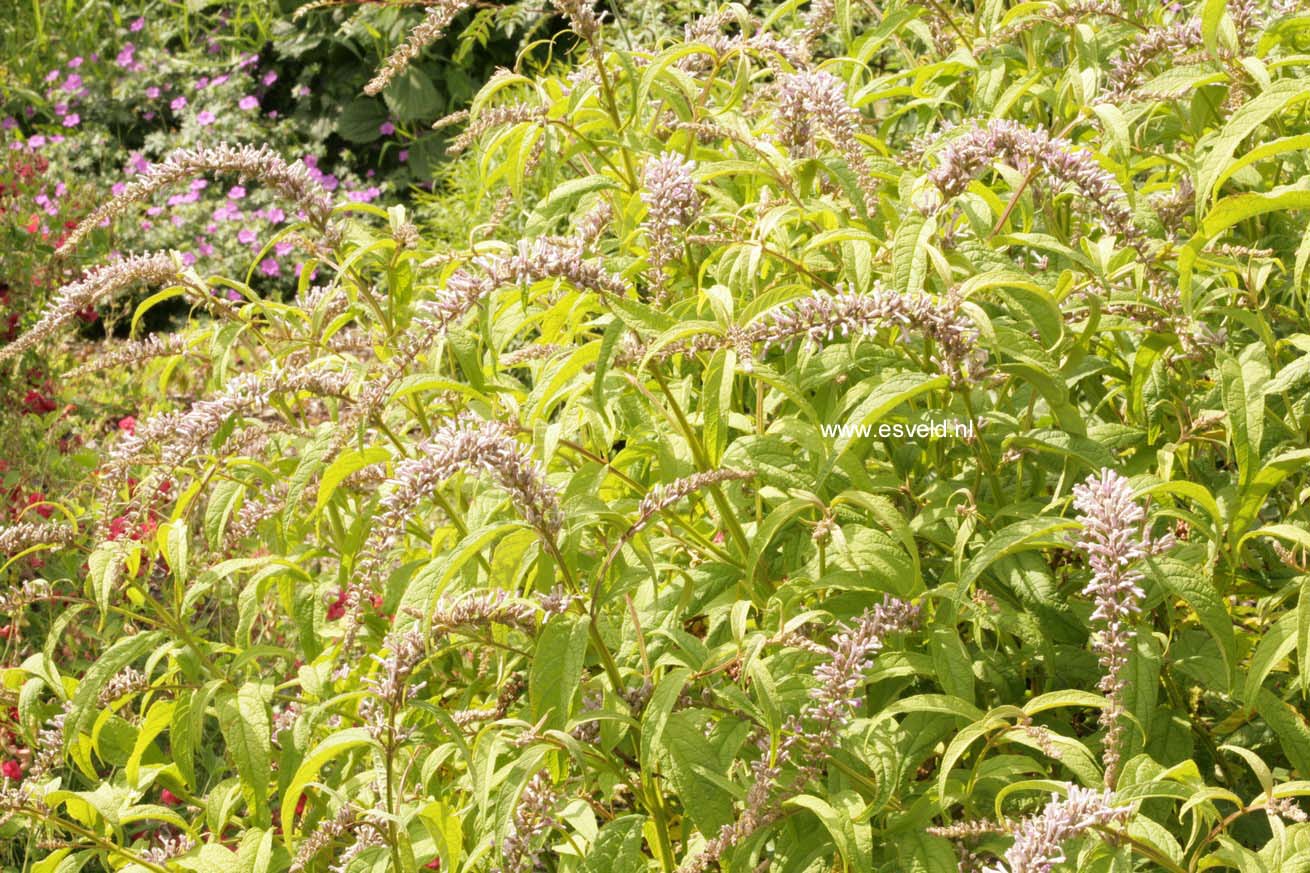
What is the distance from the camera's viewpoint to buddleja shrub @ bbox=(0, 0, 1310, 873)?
1.76 m

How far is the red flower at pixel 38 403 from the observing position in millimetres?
5055

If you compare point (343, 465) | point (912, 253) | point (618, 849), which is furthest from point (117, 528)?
point (912, 253)

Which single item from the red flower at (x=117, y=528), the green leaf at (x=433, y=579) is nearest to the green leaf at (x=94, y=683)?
the red flower at (x=117, y=528)

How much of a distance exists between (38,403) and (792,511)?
13.2 ft

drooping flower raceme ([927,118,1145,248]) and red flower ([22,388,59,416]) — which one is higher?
drooping flower raceme ([927,118,1145,248])

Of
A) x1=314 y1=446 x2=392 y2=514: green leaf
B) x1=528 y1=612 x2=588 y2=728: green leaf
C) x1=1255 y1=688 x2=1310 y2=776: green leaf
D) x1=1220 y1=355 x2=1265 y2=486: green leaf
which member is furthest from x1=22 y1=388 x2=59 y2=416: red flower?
x1=1255 y1=688 x2=1310 y2=776: green leaf

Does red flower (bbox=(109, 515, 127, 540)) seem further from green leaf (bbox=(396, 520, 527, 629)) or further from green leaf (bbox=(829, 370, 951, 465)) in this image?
green leaf (bbox=(829, 370, 951, 465))

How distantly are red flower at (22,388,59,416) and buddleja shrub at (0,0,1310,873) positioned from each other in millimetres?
2735

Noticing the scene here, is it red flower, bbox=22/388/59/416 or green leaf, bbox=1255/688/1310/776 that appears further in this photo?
red flower, bbox=22/388/59/416

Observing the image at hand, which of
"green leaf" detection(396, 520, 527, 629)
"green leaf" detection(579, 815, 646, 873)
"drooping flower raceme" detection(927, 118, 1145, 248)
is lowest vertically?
"green leaf" detection(579, 815, 646, 873)

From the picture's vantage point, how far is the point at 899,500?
7.59ft

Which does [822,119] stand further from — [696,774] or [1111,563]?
[696,774]

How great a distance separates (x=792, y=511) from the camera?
183 cm

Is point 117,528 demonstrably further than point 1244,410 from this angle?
Yes
